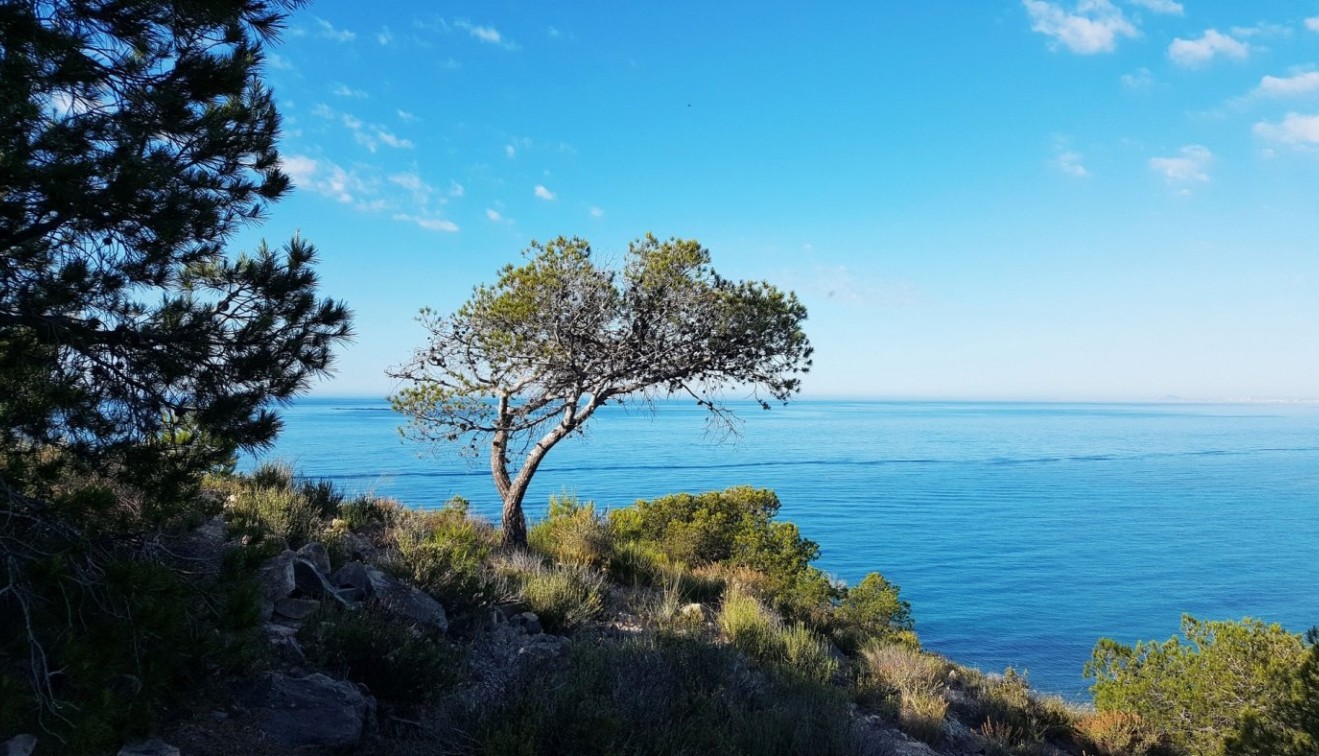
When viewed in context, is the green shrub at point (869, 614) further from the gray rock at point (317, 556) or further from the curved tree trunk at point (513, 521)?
the gray rock at point (317, 556)

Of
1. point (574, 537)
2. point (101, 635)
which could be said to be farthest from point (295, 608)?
point (574, 537)

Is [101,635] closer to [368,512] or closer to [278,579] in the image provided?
[278,579]

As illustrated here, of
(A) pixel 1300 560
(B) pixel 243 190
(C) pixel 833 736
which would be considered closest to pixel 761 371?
(C) pixel 833 736

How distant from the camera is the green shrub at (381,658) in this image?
5.29m

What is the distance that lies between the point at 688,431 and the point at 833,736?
4385 inches

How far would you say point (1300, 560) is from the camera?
38000 mm

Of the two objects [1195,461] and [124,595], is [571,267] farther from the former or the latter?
[1195,461]

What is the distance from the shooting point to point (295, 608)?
21.2 ft

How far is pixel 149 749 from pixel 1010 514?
175ft

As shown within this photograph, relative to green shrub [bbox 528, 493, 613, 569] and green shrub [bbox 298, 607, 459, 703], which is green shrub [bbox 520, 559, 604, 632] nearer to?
green shrub [bbox 528, 493, 613, 569]

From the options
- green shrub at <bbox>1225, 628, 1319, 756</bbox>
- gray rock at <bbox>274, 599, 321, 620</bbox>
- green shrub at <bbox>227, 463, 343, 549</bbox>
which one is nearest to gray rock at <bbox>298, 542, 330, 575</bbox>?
A: green shrub at <bbox>227, 463, 343, 549</bbox>

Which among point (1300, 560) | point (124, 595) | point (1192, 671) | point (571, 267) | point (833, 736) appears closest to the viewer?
point (124, 595)

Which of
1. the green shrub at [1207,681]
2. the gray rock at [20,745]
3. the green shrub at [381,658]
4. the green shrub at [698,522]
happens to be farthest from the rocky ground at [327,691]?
the green shrub at [698,522]

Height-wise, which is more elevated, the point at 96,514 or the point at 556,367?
the point at 556,367
